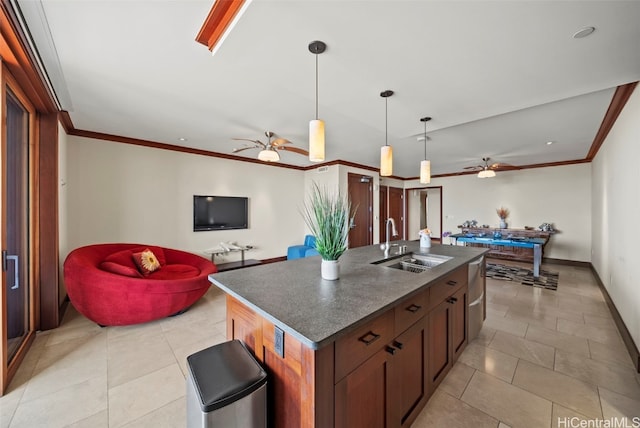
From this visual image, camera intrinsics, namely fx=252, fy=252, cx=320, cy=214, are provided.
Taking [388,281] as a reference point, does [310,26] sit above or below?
above

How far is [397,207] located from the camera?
28.7 feet

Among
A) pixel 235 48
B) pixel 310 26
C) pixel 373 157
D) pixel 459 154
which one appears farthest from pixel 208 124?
pixel 459 154

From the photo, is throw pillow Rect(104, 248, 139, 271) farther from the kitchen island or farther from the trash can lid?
the trash can lid

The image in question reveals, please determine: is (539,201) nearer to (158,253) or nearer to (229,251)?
(229,251)

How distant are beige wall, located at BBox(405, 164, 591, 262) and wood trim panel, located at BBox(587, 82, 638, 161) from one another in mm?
1973

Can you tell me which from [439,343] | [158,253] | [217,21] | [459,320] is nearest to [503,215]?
[459,320]

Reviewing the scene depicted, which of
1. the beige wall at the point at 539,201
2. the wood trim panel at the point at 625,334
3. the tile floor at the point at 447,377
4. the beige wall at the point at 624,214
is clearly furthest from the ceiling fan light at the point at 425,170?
the beige wall at the point at 539,201

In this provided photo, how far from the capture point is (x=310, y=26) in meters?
1.60

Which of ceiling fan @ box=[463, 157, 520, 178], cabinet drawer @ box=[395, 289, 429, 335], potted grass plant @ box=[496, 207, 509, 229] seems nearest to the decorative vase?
cabinet drawer @ box=[395, 289, 429, 335]

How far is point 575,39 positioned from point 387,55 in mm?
1213

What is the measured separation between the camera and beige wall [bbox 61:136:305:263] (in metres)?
3.86

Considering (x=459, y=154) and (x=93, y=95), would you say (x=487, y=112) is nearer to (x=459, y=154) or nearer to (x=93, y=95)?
(x=459, y=154)

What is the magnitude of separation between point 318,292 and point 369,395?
535mm

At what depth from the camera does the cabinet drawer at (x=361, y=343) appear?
1041mm
